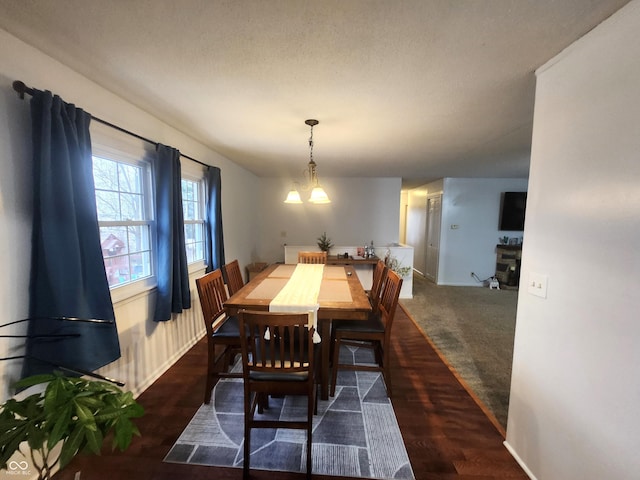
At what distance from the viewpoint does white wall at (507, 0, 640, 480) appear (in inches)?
36.7

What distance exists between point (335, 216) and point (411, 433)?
395 cm

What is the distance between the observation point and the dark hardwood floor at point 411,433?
139 cm

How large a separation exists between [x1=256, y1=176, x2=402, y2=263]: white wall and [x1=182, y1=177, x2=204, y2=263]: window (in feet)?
6.98

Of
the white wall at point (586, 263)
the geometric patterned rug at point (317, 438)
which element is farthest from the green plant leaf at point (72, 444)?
the white wall at point (586, 263)

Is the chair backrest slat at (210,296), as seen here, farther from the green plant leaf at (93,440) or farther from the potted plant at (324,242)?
the potted plant at (324,242)

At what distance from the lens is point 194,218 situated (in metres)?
2.96

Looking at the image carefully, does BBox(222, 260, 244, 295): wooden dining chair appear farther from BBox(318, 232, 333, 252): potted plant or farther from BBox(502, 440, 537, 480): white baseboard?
BBox(502, 440, 537, 480): white baseboard

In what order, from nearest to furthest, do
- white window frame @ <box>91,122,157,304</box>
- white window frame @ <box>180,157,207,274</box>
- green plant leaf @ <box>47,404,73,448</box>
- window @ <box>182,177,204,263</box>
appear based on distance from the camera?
green plant leaf @ <box>47,404,73,448</box> → white window frame @ <box>91,122,157,304</box> → white window frame @ <box>180,157,207,274</box> → window @ <box>182,177,204,263</box>

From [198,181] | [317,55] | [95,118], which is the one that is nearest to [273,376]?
[317,55]

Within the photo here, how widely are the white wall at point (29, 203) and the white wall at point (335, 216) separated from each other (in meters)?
2.51

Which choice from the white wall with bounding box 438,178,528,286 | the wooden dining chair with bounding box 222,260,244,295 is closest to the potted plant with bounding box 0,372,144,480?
the wooden dining chair with bounding box 222,260,244,295

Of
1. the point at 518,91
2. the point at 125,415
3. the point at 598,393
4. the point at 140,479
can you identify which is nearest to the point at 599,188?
the point at 598,393

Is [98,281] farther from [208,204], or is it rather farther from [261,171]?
[261,171]

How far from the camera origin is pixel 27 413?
78 cm
